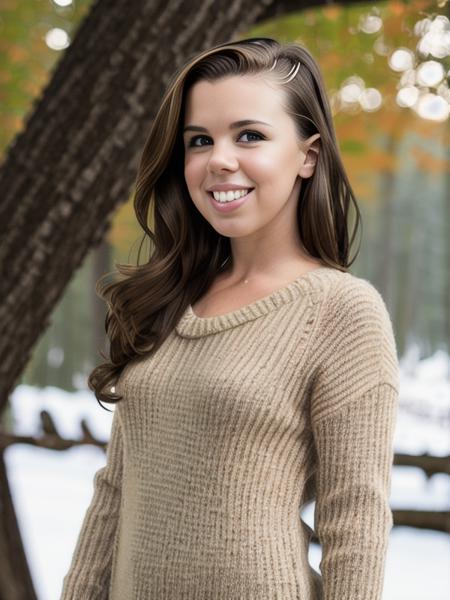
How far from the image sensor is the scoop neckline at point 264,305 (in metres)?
1.62

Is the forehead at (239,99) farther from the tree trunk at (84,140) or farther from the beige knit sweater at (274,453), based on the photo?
the tree trunk at (84,140)

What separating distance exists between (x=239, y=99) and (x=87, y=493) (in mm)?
7811

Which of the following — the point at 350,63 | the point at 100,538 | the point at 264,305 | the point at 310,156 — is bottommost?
the point at 100,538

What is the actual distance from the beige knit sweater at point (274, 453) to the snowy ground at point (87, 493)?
1.98 meters

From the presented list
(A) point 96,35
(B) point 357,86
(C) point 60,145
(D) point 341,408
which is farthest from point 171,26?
(B) point 357,86

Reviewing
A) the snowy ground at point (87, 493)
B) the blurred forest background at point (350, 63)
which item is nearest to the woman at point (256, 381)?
the blurred forest background at point (350, 63)

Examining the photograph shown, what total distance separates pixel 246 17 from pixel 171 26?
243 millimetres

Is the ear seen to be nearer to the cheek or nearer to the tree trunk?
the cheek

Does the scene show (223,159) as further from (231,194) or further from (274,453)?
(274,453)

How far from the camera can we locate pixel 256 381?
1536 millimetres

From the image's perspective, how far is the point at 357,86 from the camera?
612 cm

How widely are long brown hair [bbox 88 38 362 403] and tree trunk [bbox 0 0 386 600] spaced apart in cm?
86

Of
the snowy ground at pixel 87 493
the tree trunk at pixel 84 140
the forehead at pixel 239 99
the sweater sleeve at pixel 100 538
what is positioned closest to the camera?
the forehead at pixel 239 99

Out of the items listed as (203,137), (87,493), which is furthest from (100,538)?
(87,493)
